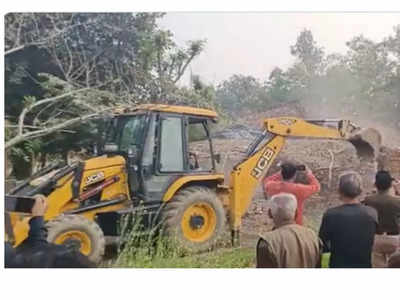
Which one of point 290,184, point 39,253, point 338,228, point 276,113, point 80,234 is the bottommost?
point 39,253

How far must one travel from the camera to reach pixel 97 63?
5.42 m

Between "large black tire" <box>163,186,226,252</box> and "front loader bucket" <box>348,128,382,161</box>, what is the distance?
4.23 ft

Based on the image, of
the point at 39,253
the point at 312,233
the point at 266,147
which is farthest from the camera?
the point at 266,147

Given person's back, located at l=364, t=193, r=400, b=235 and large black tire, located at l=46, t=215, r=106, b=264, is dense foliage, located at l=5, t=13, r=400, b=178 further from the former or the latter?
person's back, located at l=364, t=193, r=400, b=235

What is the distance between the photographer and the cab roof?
5.38 m

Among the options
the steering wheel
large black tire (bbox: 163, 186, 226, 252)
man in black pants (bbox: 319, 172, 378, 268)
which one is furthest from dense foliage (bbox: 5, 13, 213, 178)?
man in black pants (bbox: 319, 172, 378, 268)

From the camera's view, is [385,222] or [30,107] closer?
[385,222]

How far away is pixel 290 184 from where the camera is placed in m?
5.38

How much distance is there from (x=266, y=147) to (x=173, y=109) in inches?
34.4

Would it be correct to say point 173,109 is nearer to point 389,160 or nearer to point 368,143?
point 368,143

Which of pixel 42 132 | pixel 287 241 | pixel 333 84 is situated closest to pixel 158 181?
pixel 42 132

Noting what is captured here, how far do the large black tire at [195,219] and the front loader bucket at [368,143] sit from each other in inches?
50.8

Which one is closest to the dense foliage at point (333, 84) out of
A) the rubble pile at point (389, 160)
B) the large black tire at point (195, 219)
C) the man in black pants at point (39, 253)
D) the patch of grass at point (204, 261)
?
the rubble pile at point (389, 160)
